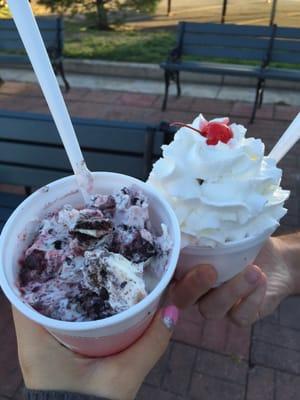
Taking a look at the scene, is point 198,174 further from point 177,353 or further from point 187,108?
point 187,108

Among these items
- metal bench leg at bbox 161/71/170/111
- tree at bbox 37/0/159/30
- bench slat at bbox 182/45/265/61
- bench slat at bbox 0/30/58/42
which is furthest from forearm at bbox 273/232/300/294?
tree at bbox 37/0/159/30

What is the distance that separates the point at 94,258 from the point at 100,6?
8105 mm

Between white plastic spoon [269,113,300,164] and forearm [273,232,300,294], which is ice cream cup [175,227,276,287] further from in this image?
forearm [273,232,300,294]

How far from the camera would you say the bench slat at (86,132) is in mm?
2324

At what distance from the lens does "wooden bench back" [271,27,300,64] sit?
4.95 meters

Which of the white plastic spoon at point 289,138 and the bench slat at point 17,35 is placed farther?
the bench slat at point 17,35

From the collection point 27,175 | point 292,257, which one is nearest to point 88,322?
point 292,257

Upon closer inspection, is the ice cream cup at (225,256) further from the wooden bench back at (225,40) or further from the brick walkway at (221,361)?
the wooden bench back at (225,40)

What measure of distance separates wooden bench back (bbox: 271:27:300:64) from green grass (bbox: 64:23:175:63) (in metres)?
1.97

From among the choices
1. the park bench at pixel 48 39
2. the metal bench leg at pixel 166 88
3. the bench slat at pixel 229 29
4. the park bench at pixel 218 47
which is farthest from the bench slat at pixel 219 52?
the park bench at pixel 48 39

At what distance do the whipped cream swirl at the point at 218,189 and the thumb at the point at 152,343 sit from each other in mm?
225

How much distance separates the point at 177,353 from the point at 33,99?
433 centimetres

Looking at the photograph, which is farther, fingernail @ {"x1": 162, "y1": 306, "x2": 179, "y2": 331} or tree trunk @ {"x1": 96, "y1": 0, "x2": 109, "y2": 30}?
tree trunk @ {"x1": 96, "y1": 0, "x2": 109, "y2": 30}

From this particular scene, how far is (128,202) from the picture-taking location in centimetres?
106
